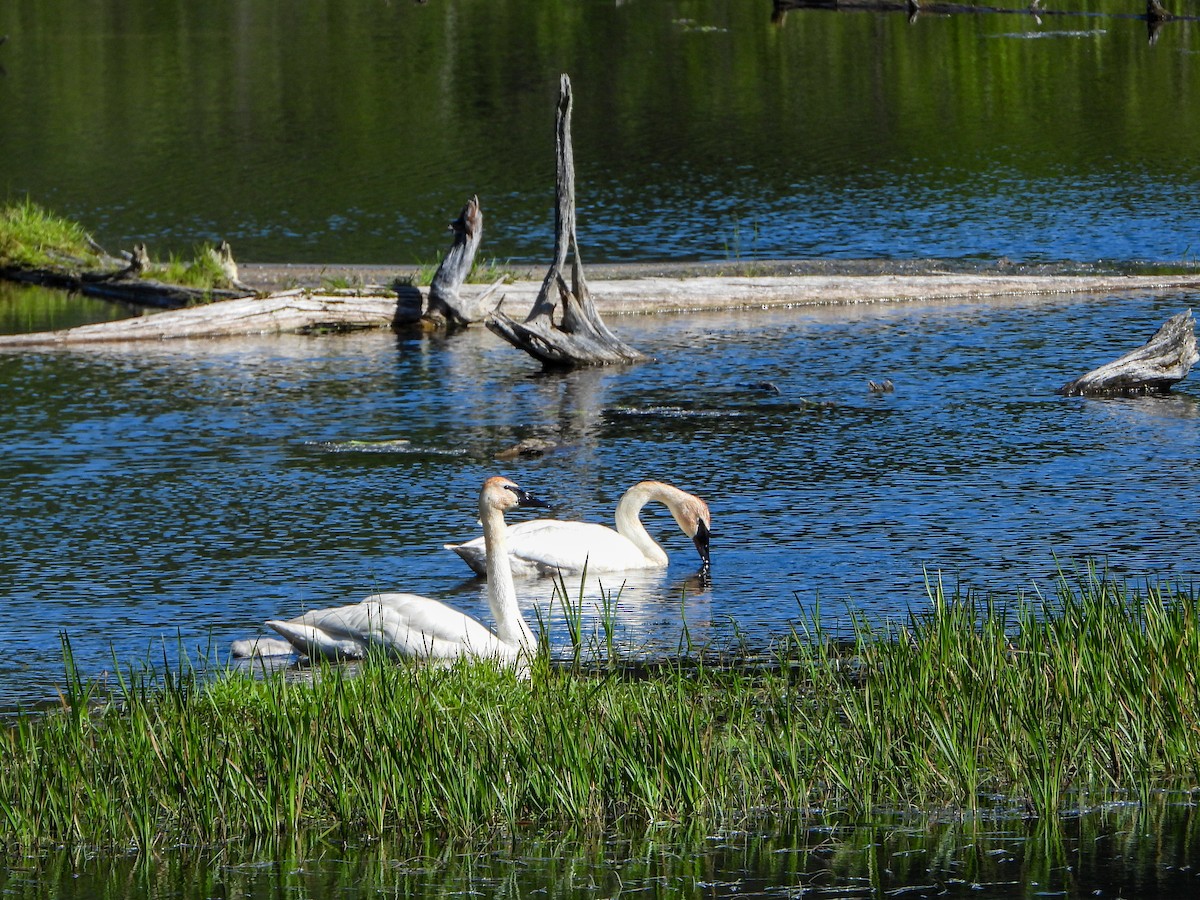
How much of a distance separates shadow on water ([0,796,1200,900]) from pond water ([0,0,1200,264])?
2058 cm

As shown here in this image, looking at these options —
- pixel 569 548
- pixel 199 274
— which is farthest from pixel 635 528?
pixel 199 274

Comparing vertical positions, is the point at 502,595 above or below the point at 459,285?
below

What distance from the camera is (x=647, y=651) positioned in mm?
10547

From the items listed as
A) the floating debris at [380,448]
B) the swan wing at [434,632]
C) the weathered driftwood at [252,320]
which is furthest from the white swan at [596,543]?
the weathered driftwood at [252,320]

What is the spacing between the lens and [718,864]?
23.7 feet

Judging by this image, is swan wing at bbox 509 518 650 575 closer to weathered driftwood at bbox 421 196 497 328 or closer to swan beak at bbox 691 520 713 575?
swan beak at bbox 691 520 713 575

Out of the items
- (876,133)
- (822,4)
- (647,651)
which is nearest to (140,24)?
(822,4)

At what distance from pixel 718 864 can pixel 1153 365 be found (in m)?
12.7

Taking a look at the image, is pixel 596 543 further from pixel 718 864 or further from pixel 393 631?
pixel 718 864

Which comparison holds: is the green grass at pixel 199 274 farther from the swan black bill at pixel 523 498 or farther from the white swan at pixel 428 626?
the white swan at pixel 428 626

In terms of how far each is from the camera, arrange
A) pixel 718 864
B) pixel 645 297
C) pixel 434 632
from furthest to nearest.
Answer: pixel 645 297 → pixel 434 632 → pixel 718 864

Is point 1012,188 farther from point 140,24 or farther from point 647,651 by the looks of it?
point 140,24

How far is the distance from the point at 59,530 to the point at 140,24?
5242cm

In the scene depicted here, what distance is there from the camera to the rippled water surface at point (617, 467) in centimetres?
1198
